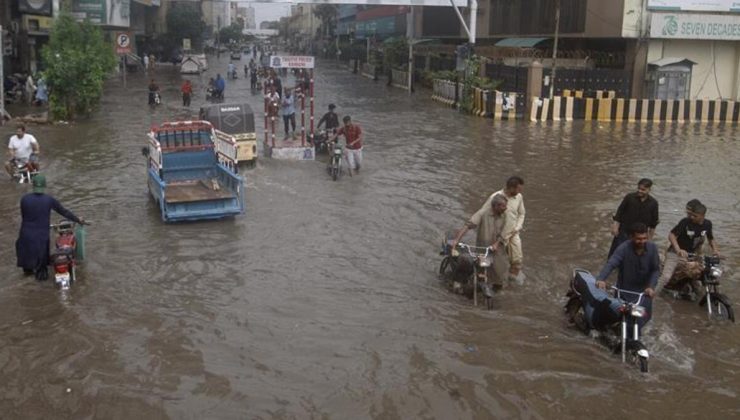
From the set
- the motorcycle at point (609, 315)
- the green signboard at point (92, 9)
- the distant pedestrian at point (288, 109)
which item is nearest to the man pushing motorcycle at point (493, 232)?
the motorcycle at point (609, 315)

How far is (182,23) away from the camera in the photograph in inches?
3297

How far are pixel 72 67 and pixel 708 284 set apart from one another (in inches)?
857

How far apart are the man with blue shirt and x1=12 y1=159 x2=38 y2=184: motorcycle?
12.4 m

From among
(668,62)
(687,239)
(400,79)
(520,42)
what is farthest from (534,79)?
(687,239)

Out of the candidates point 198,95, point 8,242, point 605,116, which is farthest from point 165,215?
point 198,95

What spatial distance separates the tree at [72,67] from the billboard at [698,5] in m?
23.2

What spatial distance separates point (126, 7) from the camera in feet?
167

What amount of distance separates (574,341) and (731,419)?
186 centimetres

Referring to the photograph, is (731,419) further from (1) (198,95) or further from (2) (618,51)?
(1) (198,95)

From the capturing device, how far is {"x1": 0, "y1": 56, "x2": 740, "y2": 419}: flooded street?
689 centimetres

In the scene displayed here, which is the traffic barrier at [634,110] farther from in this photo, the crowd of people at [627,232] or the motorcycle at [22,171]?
the crowd of people at [627,232]

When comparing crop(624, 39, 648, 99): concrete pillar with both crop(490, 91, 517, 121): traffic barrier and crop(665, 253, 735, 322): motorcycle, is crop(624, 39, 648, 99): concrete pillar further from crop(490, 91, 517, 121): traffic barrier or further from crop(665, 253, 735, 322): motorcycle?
crop(665, 253, 735, 322): motorcycle

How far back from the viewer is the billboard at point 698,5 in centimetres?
3431

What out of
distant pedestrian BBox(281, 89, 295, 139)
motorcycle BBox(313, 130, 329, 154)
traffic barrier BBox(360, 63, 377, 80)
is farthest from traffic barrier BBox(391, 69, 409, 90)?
motorcycle BBox(313, 130, 329, 154)
